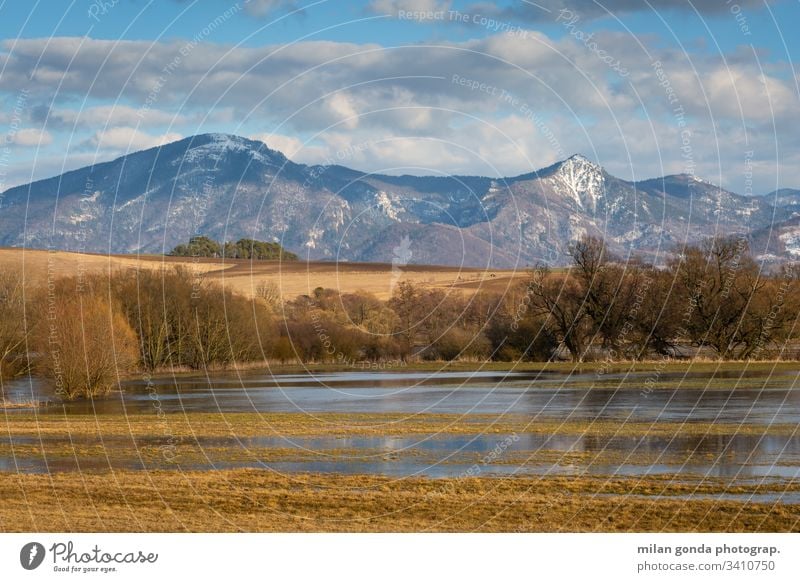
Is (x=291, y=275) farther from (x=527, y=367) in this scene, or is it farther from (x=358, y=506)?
(x=358, y=506)

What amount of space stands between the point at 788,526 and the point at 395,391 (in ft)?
167

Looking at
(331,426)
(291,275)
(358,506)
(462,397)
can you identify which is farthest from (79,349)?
(291,275)

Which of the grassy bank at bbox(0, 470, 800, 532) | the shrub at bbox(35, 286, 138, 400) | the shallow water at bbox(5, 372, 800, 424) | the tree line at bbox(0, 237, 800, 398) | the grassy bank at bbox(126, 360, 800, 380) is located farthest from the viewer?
the tree line at bbox(0, 237, 800, 398)

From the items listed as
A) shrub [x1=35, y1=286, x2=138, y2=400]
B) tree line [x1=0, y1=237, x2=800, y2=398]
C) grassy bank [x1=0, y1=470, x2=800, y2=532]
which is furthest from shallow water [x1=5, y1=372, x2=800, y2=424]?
grassy bank [x1=0, y1=470, x2=800, y2=532]

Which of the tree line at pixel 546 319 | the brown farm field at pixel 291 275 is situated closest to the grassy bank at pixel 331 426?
the tree line at pixel 546 319

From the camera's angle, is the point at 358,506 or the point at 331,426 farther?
the point at 331,426

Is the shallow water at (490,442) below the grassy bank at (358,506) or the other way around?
below

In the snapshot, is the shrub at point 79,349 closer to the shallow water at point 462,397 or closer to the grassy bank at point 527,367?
the shallow water at point 462,397

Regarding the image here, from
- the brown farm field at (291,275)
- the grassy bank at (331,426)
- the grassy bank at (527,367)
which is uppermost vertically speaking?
the brown farm field at (291,275)

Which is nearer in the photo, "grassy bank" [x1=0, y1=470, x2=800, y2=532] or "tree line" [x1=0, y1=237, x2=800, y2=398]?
"grassy bank" [x1=0, y1=470, x2=800, y2=532]

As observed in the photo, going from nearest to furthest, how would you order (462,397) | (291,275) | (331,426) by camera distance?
(331,426) → (462,397) → (291,275)

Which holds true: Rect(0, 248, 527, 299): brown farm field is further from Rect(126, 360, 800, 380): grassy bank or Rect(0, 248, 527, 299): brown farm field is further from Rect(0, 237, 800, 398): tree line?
Rect(126, 360, 800, 380): grassy bank

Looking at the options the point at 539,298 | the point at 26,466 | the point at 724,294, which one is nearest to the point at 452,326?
the point at 539,298

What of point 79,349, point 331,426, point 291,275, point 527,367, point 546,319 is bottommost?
point 527,367
